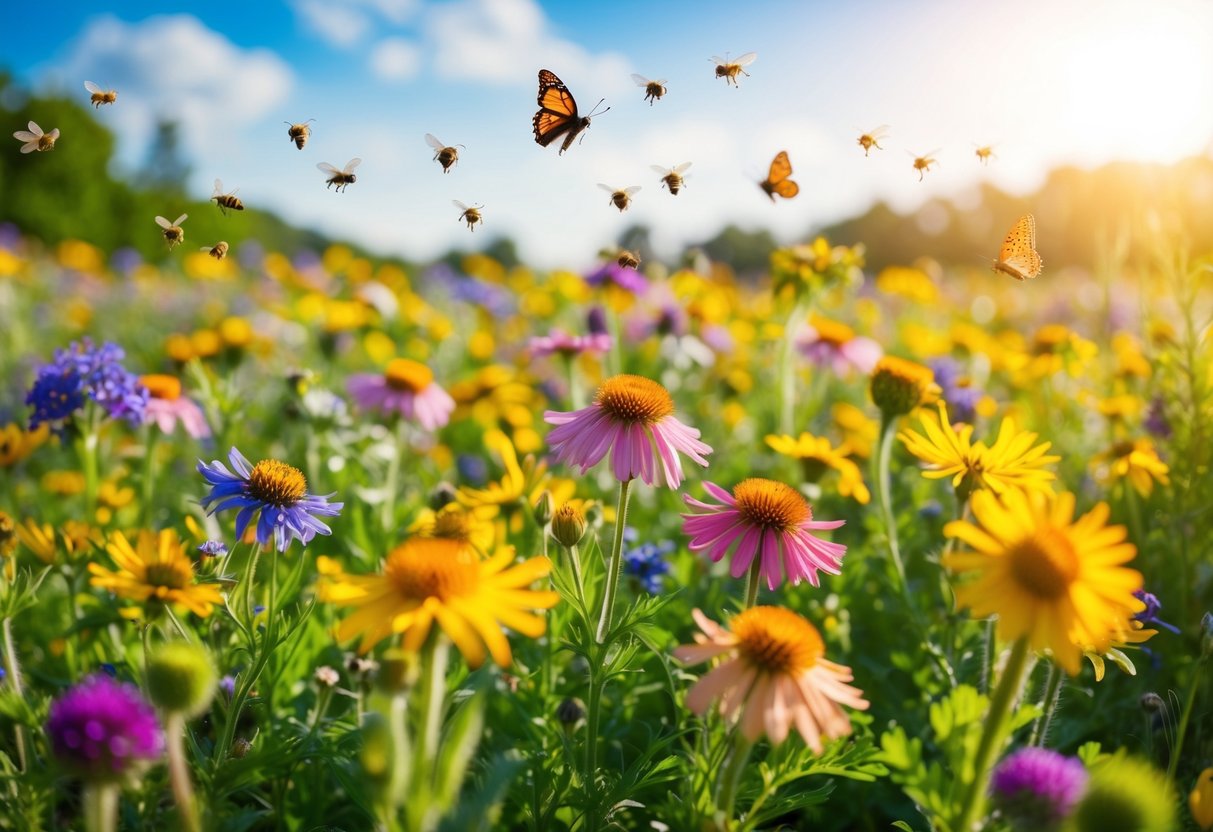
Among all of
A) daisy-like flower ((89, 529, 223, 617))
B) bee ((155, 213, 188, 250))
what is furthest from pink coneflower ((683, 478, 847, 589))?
bee ((155, 213, 188, 250))

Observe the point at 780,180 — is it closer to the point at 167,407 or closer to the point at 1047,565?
the point at 1047,565

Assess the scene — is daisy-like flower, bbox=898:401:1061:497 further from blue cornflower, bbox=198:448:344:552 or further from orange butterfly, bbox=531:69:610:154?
blue cornflower, bbox=198:448:344:552

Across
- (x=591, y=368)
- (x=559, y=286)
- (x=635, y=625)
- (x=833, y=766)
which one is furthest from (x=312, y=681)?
(x=559, y=286)

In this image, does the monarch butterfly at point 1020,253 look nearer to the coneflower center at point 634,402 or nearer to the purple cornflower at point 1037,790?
the coneflower center at point 634,402

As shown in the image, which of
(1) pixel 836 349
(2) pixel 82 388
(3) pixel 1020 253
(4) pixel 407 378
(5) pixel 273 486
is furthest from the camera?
(1) pixel 836 349

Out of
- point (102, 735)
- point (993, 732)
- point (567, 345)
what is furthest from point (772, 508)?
point (567, 345)

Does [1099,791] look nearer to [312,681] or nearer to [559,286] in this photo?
[312,681]

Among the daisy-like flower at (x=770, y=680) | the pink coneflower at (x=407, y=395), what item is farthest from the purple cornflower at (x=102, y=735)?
the pink coneflower at (x=407, y=395)
